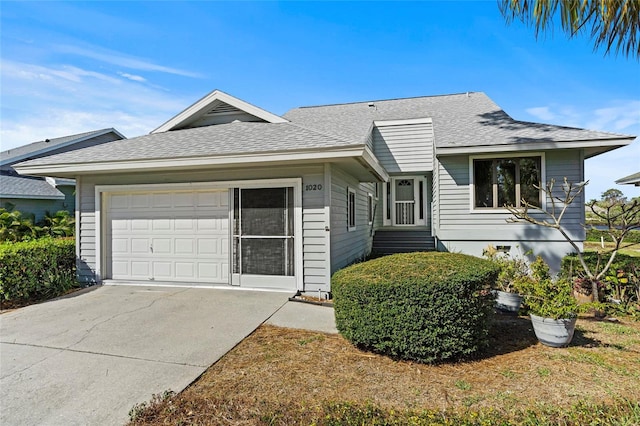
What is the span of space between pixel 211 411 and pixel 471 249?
8.45 m

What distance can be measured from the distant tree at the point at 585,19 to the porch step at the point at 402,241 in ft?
22.9

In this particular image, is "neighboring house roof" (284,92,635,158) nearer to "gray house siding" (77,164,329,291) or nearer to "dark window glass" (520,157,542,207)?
"dark window glass" (520,157,542,207)

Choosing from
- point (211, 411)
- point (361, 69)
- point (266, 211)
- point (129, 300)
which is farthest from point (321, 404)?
point (361, 69)

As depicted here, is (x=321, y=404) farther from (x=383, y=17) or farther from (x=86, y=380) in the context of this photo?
(x=383, y=17)

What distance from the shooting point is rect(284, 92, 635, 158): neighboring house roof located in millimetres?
8273

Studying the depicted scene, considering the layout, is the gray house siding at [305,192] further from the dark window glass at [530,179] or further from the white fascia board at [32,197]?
the white fascia board at [32,197]

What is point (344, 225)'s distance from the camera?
26.0 ft

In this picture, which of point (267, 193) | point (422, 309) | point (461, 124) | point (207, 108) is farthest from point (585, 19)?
point (207, 108)

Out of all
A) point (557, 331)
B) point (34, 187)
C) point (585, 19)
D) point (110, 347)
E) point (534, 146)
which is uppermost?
point (585, 19)

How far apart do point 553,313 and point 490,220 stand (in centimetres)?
564

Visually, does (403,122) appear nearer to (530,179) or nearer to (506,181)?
(506,181)

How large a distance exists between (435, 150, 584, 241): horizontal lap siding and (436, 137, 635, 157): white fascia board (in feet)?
1.48

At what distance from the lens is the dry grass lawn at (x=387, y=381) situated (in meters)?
2.75

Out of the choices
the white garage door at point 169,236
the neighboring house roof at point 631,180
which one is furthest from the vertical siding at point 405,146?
the white garage door at point 169,236
